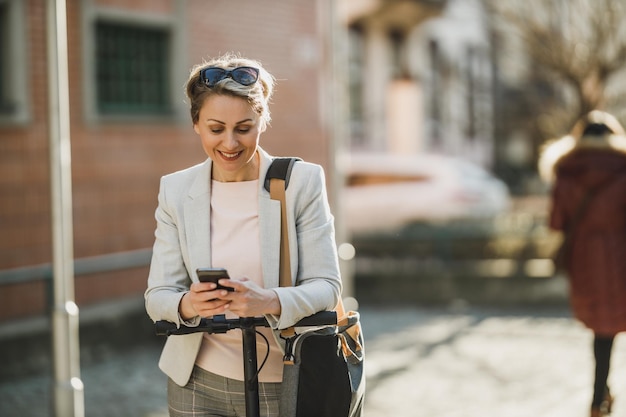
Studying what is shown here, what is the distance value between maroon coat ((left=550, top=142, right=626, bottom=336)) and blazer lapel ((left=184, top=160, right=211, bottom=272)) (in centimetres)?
394

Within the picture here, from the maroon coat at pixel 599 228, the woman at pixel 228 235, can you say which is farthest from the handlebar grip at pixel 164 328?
the maroon coat at pixel 599 228

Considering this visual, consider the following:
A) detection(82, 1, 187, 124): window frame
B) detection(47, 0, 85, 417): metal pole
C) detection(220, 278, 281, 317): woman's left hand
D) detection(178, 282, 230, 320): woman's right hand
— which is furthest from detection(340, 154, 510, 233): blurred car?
detection(178, 282, 230, 320): woman's right hand

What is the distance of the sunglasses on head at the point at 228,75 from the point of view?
2.89 m

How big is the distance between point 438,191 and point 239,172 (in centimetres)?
1510

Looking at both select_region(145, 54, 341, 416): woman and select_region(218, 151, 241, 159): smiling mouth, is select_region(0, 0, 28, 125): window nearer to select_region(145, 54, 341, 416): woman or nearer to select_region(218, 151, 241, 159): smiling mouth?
select_region(145, 54, 341, 416): woman

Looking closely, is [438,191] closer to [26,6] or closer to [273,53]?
[273,53]

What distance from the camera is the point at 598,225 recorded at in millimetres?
6457

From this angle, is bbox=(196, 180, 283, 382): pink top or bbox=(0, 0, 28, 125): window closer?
bbox=(196, 180, 283, 382): pink top

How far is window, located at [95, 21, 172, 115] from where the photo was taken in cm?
1112

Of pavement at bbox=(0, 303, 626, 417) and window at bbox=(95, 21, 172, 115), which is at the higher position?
window at bbox=(95, 21, 172, 115)

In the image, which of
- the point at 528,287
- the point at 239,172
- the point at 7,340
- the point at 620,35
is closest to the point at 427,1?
the point at 620,35

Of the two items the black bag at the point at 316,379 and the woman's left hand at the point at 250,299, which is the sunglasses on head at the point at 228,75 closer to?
the woman's left hand at the point at 250,299

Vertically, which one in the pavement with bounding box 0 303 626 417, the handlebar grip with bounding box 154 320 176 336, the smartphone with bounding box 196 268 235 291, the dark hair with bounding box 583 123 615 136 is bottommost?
the pavement with bounding box 0 303 626 417

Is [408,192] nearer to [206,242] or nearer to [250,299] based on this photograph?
[206,242]
